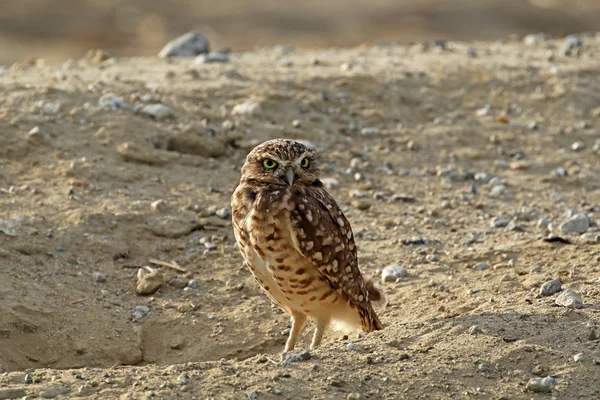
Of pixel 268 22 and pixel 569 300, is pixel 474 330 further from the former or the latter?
pixel 268 22

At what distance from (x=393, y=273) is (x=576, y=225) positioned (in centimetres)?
148

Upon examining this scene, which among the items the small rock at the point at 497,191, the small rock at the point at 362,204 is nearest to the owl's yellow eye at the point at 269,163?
the small rock at the point at 362,204

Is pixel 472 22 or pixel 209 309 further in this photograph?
pixel 472 22

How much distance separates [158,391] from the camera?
16.0 feet

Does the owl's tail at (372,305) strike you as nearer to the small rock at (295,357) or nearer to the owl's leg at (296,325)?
the owl's leg at (296,325)

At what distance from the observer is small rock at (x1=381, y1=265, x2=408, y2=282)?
7.14m

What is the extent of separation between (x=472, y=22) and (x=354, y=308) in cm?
1868

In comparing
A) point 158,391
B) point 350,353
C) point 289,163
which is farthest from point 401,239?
point 158,391

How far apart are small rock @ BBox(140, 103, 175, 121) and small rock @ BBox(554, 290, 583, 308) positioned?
4.42 m

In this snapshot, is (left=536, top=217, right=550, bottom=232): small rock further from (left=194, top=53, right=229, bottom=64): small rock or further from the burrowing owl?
(left=194, top=53, right=229, bottom=64): small rock

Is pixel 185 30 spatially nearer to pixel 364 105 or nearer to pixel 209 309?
pixel 364 105

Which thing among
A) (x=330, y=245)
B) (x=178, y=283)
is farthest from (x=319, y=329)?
(x=178, y=283)

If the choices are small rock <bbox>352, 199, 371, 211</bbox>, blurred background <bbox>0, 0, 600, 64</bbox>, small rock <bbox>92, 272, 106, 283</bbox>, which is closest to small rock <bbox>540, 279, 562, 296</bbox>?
small rock <bbox>352, 199, 371, 211</bbox>

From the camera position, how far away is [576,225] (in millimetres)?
7539
